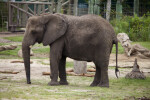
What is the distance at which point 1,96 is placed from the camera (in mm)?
8594

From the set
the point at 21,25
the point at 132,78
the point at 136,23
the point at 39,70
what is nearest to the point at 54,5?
the point at 21,25

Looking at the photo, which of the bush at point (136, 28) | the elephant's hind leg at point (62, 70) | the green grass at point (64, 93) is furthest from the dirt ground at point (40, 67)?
the bush at point (136, 28)

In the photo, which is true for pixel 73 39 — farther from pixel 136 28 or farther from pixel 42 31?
pixel 136 28

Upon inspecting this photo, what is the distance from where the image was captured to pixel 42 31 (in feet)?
38.1

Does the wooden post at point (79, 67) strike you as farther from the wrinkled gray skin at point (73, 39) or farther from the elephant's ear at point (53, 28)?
the elephant's ear at point (53, 28)

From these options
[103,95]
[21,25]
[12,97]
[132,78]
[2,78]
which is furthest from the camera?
[21,25]

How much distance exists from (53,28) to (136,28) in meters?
16.0

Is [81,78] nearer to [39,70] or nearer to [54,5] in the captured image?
[39,70]

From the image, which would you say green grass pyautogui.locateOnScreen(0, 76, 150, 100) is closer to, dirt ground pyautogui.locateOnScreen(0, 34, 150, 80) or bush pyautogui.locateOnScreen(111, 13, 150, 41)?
dirt ground pyautogui.locateOnScreen(0, 34, 150, 80)

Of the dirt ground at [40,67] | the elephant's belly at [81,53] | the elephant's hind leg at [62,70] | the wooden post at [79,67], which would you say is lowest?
the dirt ground at [40,67]

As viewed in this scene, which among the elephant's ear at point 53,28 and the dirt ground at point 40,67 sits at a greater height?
the elephant's ear at point 53,28

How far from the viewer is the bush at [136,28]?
26.3 m

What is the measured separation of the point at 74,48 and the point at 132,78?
9.43 ft

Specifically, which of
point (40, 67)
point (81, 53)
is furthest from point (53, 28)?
point (40, 67)
